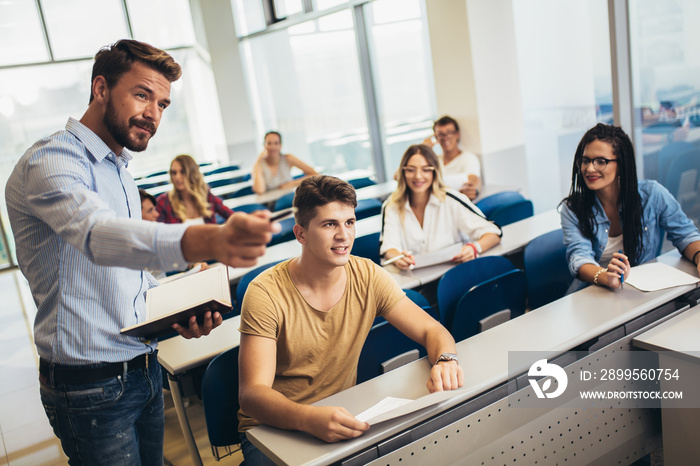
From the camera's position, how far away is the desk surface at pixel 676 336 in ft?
5.87

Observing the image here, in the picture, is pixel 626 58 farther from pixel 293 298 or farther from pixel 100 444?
pixel 100 444

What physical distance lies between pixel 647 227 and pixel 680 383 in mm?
878

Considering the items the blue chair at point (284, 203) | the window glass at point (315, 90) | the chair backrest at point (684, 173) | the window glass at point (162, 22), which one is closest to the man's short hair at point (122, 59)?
the blue chair at point (284, 203)

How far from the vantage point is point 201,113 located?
32.3ft

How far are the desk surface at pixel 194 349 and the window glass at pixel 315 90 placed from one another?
5097 millimetres

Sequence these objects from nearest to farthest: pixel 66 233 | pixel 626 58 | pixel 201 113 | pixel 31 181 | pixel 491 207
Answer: pixel 66 233, pixel 31 181, pixel 491 207, pixel 626 58, pixel 201 113

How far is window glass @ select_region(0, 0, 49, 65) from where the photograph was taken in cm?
795

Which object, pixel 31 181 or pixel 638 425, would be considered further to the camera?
pixel 638 425

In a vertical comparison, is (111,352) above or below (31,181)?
below

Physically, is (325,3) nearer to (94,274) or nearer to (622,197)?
(622,197)

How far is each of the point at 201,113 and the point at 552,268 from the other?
8.17 m

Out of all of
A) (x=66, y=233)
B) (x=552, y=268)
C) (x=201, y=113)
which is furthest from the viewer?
(x=201, y=113)

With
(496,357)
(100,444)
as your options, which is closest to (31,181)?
(100,444)

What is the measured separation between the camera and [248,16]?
348 inches
